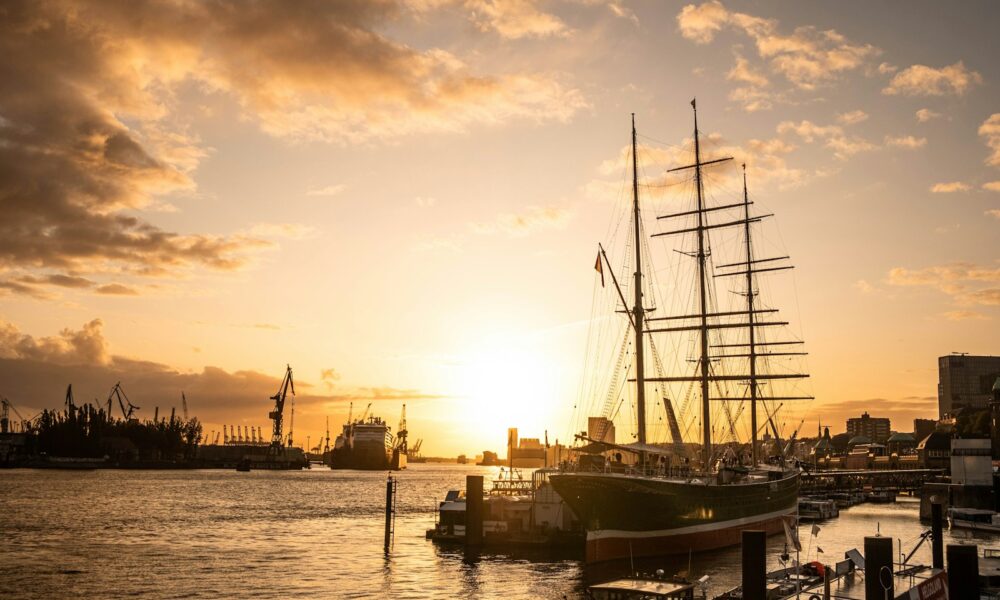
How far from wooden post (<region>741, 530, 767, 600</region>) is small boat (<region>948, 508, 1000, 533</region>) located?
75538mm

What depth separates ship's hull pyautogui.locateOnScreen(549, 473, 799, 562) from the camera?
5806cm

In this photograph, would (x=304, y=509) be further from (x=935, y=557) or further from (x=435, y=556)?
(x=935, y=557)

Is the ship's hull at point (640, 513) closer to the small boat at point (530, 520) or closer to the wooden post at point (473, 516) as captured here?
the small boat at point (530, 520)

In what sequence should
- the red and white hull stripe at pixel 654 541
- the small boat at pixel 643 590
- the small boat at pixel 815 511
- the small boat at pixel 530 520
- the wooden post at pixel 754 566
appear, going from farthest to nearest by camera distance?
the small boat at pixel 815 511
the small boat at pixel 530 520
the red and white hull stripe at pixel 654 541
the small boat at pixel 643 590
the wooden post at pixel 754 566

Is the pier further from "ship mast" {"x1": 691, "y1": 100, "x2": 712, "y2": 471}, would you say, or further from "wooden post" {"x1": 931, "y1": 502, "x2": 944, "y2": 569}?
"wooden post" {"x1": 931, "y1": 502, "x2": 944, "y2": 569}

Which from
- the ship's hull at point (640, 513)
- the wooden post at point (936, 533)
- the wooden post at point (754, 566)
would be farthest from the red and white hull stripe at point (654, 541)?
the wooden post at point (754, 566)

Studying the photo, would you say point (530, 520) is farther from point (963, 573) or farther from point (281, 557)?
point (963, 573)

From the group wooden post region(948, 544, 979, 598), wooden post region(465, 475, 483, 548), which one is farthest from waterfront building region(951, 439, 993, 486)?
wooden post region(948, 544, 979, 598)

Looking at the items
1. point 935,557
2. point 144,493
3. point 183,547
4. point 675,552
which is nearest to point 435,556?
point 675,552

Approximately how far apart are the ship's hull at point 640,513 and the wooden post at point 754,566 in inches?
1131

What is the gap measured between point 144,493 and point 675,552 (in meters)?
133

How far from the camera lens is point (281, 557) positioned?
2795 inches

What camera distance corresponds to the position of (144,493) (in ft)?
525

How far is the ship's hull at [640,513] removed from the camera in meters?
58.1
